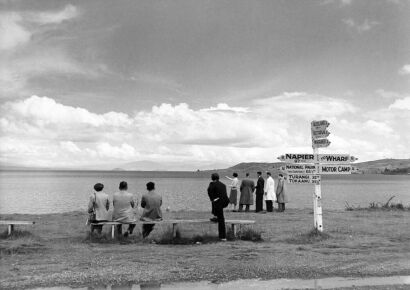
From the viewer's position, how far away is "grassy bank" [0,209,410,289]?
8125 mm

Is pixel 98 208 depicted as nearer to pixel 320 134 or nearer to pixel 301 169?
pixel 301 169

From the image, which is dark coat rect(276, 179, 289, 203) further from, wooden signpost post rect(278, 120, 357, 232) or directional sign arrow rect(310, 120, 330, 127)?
directional sign arrow rect(310, 120, 330, 127)

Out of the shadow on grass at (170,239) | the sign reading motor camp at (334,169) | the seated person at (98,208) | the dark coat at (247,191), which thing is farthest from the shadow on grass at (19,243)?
the dark coat at (247,191)

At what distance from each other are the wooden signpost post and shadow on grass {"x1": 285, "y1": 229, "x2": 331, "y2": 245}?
2.79 ft

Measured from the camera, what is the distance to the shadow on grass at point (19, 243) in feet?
34.5

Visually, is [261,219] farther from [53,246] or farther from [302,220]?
[53,246]

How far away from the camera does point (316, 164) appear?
45.2 ft

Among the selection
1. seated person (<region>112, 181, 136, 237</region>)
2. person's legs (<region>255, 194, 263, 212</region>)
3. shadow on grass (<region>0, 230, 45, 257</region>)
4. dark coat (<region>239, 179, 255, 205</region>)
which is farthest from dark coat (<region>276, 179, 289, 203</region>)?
shadow on grass (<region>0, 230, 45, 257</region>)

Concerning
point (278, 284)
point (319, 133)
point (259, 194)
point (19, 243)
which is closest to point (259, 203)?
point (259, 194)

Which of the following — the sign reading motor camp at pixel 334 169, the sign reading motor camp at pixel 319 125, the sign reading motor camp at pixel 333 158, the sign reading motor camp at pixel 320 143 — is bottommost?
the sign reading motor camp at pixel 334 169

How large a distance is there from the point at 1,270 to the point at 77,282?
1837mm

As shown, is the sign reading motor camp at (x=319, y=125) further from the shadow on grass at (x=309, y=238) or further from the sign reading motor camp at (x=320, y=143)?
the shadow on grass at (x=309, y=238)

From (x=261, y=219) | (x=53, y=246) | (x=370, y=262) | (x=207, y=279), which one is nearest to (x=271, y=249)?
(x=370, y=262)

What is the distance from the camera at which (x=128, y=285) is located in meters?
7.50
